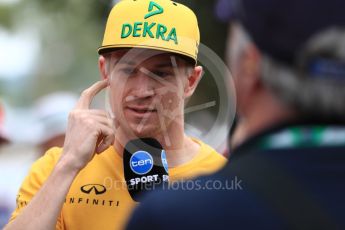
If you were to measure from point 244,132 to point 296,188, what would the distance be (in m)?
0.30

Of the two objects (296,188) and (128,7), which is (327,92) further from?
(128,7)

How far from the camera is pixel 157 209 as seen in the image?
5.98 feet

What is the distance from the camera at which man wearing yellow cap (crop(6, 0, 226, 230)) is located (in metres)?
3.66

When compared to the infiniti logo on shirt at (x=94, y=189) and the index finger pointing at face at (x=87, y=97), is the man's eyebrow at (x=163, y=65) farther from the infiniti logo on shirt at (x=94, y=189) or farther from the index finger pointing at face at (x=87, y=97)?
the infiniti logo on shirt at (x=94, y=189)

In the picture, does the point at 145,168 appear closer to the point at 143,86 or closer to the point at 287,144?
the point at 143,86

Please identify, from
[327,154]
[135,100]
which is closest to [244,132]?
[327,154]

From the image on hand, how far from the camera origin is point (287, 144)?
72.9 inches

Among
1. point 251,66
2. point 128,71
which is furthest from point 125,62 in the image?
point 251,66

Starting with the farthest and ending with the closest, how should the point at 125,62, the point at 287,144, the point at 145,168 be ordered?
the point at 125,62, the point at 145,168, the point at 287,144

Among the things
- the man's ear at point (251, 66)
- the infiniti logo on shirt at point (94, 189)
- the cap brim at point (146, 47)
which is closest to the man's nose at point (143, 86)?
the cap brim at point (146, 47)

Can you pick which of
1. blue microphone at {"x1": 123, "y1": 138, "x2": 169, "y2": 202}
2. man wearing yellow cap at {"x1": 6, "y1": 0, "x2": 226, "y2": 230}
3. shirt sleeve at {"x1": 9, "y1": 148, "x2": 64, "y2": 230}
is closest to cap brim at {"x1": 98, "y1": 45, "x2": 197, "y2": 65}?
man wearing yellow cap at {"x1": 6, "y1": 0, "x2": 226, "y2": 230}

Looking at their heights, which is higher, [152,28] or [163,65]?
[152,28]

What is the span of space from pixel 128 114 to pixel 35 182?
537 mm

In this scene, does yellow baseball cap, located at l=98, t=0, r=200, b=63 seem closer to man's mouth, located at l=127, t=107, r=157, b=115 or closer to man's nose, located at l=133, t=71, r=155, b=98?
man's nose, located at l=133, t=71, r=155, b=98
